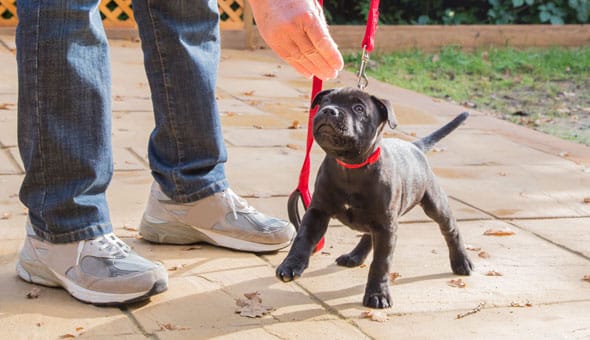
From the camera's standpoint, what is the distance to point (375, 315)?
8.45ft

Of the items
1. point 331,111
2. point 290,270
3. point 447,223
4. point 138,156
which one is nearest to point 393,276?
point 447,223

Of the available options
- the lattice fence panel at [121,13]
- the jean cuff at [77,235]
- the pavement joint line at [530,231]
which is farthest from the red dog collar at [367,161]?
the lattice fence panel at [121,13]

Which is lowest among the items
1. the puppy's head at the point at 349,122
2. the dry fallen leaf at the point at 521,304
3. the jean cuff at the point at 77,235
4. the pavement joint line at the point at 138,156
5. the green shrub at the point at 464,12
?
the pavement joint line at the point at 138,156

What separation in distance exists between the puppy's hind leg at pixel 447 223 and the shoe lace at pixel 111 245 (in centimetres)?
92

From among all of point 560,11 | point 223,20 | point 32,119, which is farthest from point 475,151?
point 560,11

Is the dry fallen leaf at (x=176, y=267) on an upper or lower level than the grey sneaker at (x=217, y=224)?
lower

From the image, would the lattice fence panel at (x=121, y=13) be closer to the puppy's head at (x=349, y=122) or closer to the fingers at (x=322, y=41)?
the puppy's head at (x=349, y=122)

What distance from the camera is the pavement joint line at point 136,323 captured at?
7.80ft

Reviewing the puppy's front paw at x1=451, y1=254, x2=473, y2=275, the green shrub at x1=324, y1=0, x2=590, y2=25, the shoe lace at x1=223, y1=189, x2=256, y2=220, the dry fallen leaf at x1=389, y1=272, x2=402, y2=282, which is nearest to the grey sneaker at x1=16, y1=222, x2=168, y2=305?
the shoe lace at x1=223, y1=189, x2=256, y2=220

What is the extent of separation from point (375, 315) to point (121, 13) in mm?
6966

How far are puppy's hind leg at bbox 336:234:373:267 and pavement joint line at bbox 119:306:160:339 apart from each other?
0.76 metres

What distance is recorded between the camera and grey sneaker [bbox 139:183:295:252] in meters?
3.09

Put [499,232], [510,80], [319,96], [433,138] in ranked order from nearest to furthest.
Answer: [319,96] → [433,138] → [499,232] → [510,80]

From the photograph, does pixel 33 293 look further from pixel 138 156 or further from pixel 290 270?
pixel 138 156
